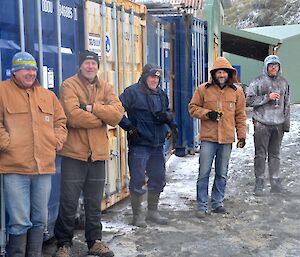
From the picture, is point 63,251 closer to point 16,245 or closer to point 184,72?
point 16,245

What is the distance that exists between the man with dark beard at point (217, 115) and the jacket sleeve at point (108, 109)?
1.61m

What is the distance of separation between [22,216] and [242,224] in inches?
110

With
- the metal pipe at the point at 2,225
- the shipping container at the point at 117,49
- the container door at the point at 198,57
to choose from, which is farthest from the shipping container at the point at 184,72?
the metal pipe at the point at 2,225

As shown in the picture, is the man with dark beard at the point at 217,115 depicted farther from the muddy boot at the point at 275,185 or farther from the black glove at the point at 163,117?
the muddy boot at the point at 275,185

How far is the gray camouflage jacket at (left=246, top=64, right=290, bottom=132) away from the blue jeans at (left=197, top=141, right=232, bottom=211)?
1.07 m

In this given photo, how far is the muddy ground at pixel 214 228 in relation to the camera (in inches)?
196

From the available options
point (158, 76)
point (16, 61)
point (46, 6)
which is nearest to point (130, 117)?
point (158, 76)

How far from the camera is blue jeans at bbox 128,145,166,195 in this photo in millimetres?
5578

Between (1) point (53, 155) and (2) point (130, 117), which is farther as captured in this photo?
(2) point (130, 117)

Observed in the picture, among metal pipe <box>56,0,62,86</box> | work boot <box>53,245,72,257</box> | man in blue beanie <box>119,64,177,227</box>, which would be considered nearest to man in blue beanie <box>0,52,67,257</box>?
work boot <box>53,245,72,257</box>

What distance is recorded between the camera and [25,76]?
153 inches

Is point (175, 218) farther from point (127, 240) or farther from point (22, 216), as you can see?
point (22, 216)

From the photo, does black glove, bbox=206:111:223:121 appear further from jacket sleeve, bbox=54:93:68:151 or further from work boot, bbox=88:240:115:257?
jacket sleeve, bbox=54:93:68:151

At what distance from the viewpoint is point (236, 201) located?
22.3 ft
